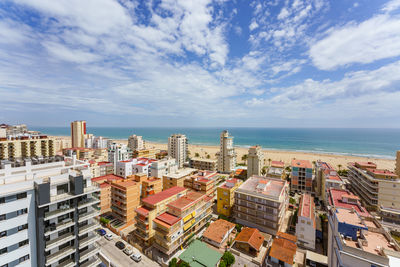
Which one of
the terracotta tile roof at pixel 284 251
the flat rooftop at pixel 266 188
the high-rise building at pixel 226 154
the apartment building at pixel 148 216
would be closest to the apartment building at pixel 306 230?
the terracotta tile roof at pixel 284 251

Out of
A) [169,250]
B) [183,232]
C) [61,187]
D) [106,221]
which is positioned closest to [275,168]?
[183,232]

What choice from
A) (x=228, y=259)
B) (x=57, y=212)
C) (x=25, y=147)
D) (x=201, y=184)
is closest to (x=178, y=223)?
(x=228, y=259)

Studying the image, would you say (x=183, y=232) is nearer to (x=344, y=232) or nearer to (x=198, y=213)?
(x=198, y=213)

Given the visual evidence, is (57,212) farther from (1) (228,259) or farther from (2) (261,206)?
(2) (261,206)

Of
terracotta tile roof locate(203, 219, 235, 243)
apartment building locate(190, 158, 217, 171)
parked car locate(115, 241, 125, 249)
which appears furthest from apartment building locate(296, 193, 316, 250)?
apartment building locate(190, 158, 217, 171)

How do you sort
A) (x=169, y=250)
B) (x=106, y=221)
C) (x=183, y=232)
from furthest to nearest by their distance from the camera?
1. (x=106, y=221)
2. (x=183, y=232)
3. (x=169, y=250)

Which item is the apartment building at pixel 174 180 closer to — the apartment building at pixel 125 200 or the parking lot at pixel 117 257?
the apartment building at pixel 125 200
